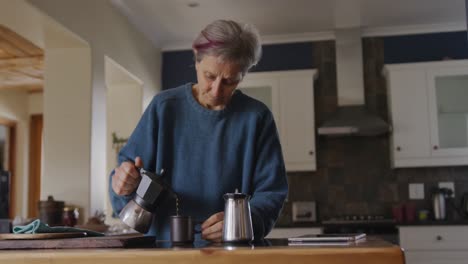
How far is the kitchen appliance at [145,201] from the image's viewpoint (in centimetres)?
159

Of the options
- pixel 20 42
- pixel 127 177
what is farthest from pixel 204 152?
pixel 20 42

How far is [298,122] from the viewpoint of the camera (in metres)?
5.61

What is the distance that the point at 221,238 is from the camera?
1.53 meters

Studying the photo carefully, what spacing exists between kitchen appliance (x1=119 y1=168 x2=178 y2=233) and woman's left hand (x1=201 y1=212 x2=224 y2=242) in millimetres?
142

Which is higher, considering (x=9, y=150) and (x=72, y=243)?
(x=9, y=150)

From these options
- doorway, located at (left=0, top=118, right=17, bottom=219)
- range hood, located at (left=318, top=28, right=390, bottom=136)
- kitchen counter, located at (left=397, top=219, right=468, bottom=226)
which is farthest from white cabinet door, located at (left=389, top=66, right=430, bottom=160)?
doorway, located at (left=0, top=118, right=17, bottom=219)

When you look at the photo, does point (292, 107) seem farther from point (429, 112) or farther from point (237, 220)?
point (237, 220)

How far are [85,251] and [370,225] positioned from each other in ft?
13.3

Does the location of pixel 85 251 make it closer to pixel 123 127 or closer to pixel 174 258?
pixel 174 258

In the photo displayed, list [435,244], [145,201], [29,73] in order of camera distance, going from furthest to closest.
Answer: [29,73] < [435,244] < [145,201]

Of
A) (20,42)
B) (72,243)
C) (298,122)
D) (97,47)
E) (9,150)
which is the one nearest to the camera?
(72,243)

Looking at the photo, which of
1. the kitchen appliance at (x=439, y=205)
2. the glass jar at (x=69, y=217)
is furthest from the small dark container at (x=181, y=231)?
the kitchen appliance at (x=439, y=205)

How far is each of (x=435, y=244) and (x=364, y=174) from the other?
1.11 m

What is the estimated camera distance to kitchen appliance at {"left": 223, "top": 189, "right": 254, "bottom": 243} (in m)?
1.48
